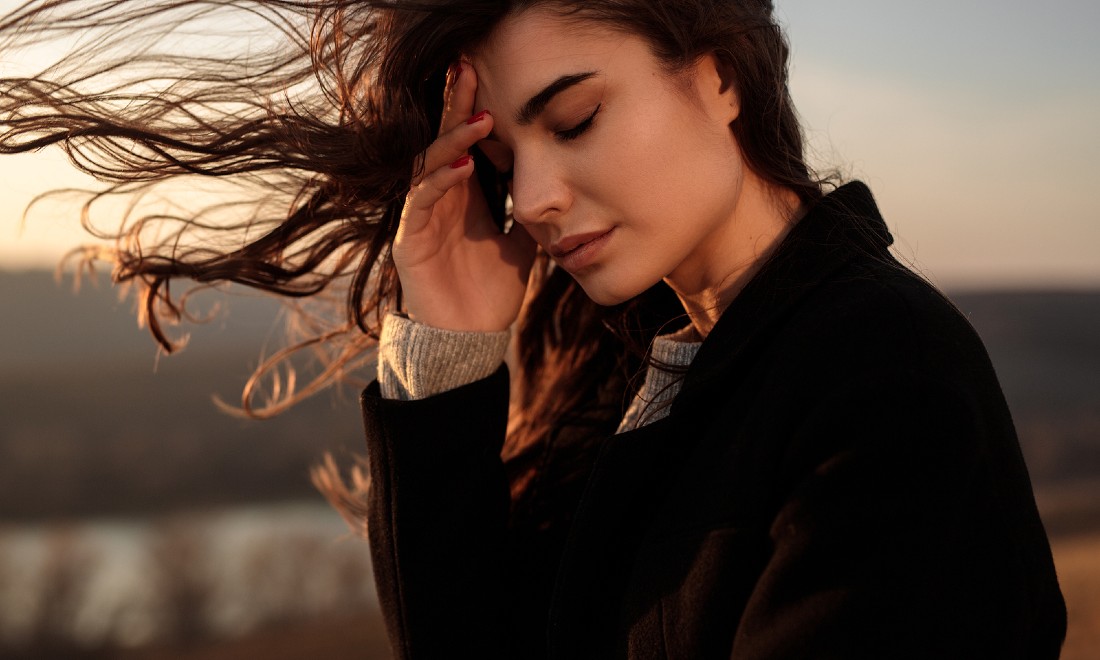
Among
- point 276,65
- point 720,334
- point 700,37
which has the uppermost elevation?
point 276,65

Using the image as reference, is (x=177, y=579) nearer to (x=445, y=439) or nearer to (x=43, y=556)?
(x=43, y=556)

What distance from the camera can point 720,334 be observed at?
1947 mm

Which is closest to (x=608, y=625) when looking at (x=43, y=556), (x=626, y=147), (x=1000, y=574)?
(x=1000, y=574)

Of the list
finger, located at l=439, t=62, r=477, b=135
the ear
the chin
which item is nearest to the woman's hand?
finger, located at l=439, t=62, r=477, b=135

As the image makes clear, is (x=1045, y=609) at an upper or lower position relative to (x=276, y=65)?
lower

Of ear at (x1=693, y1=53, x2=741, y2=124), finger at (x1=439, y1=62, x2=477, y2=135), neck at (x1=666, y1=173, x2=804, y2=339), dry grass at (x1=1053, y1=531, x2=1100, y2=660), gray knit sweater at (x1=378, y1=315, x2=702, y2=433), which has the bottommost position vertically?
dry grass at (x1=1053, y1=531, x2=1100, y2=660)

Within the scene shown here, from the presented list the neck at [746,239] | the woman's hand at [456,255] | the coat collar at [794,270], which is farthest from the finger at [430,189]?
the coat collar at [794,270]

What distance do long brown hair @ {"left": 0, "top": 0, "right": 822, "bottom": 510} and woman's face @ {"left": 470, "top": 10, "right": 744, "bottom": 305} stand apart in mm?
51

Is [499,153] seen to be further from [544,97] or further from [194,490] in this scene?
[194,490]

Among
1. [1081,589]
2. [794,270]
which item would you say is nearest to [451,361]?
[794,270]

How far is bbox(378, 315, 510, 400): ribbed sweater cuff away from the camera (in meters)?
2.42

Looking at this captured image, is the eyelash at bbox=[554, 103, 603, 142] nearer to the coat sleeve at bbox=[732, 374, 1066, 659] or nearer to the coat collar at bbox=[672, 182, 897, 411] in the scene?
the coat collar at bbox=[672, 182, 897, 411]

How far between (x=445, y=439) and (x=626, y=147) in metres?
0.81

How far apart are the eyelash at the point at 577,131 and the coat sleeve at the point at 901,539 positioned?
73 cm
